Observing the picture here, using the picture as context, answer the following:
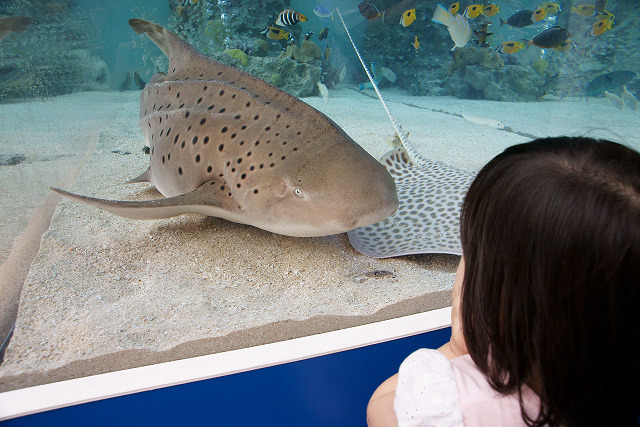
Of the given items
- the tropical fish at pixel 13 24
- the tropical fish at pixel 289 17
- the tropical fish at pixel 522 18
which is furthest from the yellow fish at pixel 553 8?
→ the tropical fish at pixel 13 24

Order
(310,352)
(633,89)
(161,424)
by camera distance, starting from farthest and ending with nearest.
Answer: (633,89) → (310,352) → (161,424)

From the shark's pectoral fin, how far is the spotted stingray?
0.76 metres

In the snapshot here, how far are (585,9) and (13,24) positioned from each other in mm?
7157

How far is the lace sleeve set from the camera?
782 millimetres

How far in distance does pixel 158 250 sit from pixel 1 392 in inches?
37.1

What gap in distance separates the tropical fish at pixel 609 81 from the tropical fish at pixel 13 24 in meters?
7.63

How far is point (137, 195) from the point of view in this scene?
2.70m

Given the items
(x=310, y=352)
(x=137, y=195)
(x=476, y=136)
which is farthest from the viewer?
(x=476, y=136)

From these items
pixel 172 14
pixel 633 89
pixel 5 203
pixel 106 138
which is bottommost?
pixel 633 89

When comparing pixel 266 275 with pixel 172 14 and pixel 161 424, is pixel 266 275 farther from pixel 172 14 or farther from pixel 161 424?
pixel 172 14

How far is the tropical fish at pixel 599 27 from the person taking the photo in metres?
6.16

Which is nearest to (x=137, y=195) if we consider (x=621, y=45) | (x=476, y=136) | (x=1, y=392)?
(x=1, y=392)

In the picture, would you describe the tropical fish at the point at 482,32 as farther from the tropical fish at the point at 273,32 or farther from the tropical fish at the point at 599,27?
the tropical fish at the point at 273,32

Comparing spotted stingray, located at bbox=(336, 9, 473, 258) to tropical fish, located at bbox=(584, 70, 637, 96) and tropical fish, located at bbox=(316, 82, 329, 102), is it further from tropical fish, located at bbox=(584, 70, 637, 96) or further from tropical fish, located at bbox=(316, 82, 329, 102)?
tropical fish, located at bbox=(584, 70, 637, 96)
